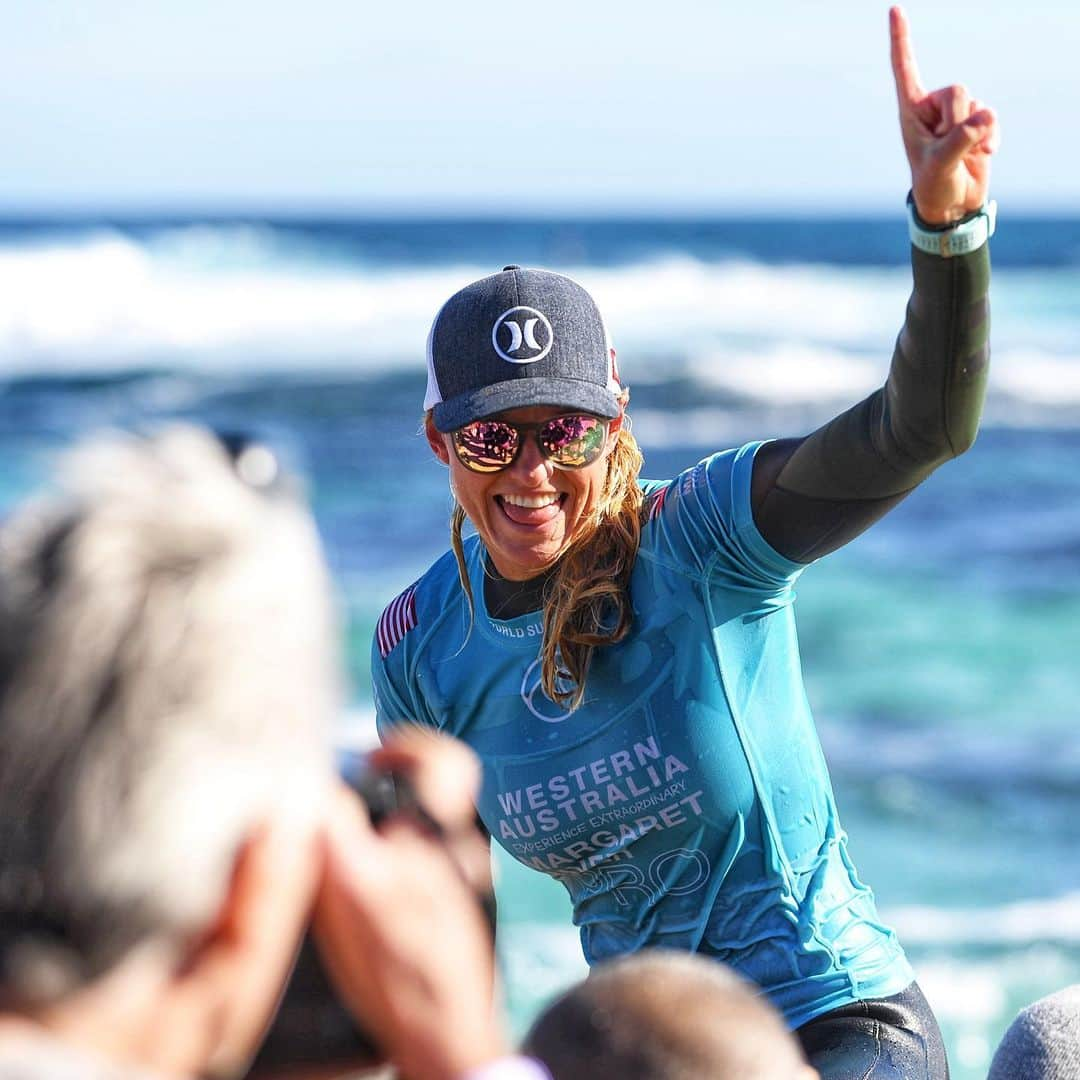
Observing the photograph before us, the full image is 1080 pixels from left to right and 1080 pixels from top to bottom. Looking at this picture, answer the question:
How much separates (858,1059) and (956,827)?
5512 mm

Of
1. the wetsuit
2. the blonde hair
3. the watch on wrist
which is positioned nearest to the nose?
the blonde hair

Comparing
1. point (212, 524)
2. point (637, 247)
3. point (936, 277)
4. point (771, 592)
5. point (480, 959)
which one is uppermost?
point (637, 247)

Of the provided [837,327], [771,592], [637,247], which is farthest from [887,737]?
[637,247]

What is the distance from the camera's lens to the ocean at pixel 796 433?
24.1ft

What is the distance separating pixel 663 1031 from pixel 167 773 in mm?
616

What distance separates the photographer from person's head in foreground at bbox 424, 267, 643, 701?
9.65 feet

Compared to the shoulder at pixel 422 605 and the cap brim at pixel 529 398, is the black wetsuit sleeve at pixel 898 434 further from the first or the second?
the shoulder at pixel 422 605

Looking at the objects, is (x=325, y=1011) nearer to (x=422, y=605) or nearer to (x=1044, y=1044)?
(x=1044, y=1044)

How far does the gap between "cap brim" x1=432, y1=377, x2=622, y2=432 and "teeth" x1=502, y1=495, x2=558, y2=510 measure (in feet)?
0.58

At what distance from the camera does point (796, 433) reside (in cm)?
2244

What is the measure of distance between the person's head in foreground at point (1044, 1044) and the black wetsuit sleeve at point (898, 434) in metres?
0.86

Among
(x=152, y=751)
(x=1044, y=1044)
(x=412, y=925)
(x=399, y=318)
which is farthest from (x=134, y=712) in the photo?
(x=399, y=318)

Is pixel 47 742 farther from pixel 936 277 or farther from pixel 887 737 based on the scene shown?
pixel 887 737

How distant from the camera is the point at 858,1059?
2709 millimetres
